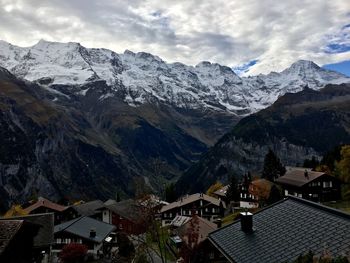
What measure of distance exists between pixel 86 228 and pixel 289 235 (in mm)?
58911

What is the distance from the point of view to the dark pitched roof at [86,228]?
69.1 metres

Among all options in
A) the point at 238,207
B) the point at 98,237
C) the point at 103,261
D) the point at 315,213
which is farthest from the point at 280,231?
the point at 238,207

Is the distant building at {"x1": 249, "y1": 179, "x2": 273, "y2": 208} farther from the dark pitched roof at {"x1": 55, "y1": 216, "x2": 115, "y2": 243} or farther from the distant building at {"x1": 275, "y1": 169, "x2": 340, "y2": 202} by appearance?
the dark pitched roof at {"x1": 55, "y1": 216, "x2": 115, "y2": 243}

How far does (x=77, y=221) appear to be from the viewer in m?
74.6

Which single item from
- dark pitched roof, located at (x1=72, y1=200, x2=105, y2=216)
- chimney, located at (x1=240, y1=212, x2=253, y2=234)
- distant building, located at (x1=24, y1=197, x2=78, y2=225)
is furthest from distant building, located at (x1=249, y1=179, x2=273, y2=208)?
chimney, located at (x1=240, y1=212, x2=253, y2=234)

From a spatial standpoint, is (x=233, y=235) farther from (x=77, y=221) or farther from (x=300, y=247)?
(x=77, y=221)

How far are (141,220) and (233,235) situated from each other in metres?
8.02

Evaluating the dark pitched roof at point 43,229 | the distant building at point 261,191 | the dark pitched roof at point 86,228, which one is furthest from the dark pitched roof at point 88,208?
the dark pitched roof at point 43,229

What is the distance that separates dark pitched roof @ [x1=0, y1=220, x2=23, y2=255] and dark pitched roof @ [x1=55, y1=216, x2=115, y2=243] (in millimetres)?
40813

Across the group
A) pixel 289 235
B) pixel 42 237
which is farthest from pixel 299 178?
pixel 289 235

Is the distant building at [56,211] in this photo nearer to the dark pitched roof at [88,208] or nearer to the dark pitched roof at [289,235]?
the dark pitched roof at [88,208]

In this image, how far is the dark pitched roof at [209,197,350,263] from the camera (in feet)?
55.8

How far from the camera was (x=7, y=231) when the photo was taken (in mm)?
27859

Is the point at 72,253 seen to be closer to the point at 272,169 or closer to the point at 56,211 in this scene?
the point at 56,211
